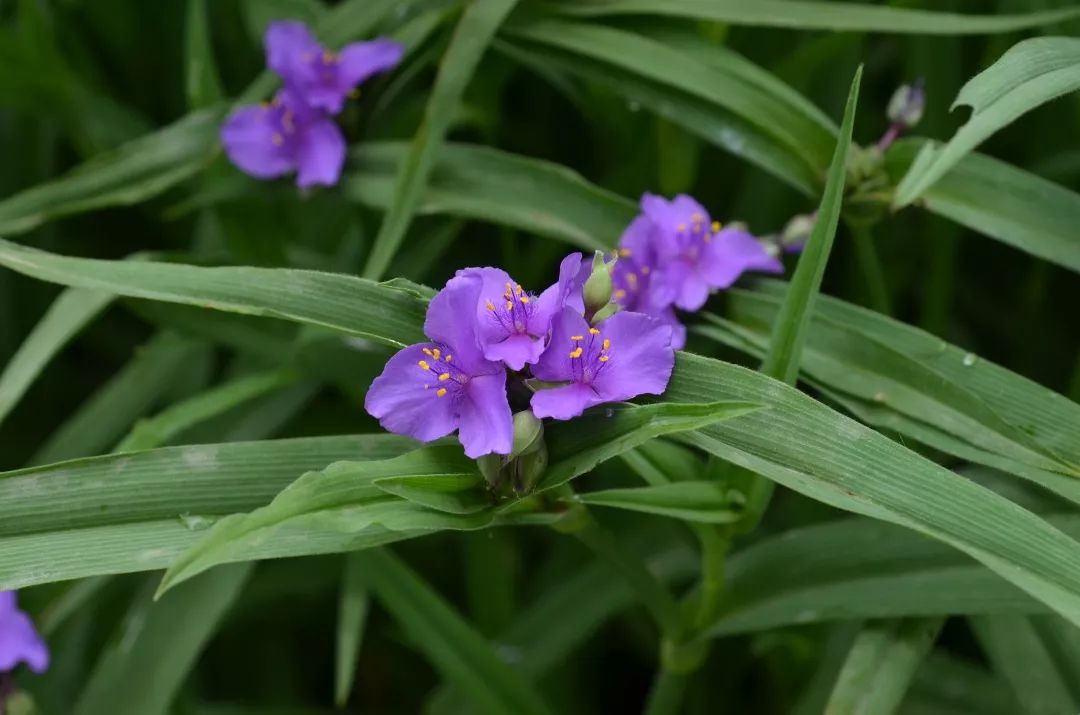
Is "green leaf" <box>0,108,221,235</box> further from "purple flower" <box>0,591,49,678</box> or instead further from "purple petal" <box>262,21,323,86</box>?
"purple flower" <box>0,591,49,678</box>

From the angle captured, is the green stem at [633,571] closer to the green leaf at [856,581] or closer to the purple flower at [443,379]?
the green leaf at [856,581]

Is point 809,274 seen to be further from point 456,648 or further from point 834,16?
point 456,648

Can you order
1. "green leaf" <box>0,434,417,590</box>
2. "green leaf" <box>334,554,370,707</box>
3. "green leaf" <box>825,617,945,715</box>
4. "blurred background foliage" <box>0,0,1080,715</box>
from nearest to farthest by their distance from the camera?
"green leaf" <box>0,434,417,590</box> < "green leaf" <box>825,617,945,715</box> < "green leaf" <box>334,554,370,707</box> < "blurred background foliage" <box>0,0,1080,715</box>

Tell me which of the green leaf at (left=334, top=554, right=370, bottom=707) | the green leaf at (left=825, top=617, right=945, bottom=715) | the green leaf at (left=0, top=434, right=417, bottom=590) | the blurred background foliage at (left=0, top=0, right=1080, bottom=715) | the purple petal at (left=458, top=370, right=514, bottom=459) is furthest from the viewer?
the blurred background foliage at (left=0, top=0, right=1080, bottom=715)

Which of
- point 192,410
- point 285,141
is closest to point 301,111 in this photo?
point 285,141

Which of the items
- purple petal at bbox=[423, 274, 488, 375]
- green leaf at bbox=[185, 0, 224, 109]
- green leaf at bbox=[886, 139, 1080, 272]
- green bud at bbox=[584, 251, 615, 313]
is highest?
green leaf at bbox=[185, 0, 224, 109]

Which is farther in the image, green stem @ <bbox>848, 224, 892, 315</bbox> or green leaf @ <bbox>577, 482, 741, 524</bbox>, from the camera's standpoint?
green stem @ <bbox>848, 224, 892, 315</bbox>

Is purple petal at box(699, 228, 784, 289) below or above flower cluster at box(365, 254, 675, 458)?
above

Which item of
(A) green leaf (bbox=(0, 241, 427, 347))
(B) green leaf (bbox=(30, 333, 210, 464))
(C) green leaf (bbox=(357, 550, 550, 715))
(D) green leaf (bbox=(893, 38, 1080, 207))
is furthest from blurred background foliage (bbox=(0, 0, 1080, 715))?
(A) green leaf (bbox=(0, 241, 427, 347))

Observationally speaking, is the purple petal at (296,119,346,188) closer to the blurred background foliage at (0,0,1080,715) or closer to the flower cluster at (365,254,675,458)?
the blurred background foliage at (0,0,1080,715)
